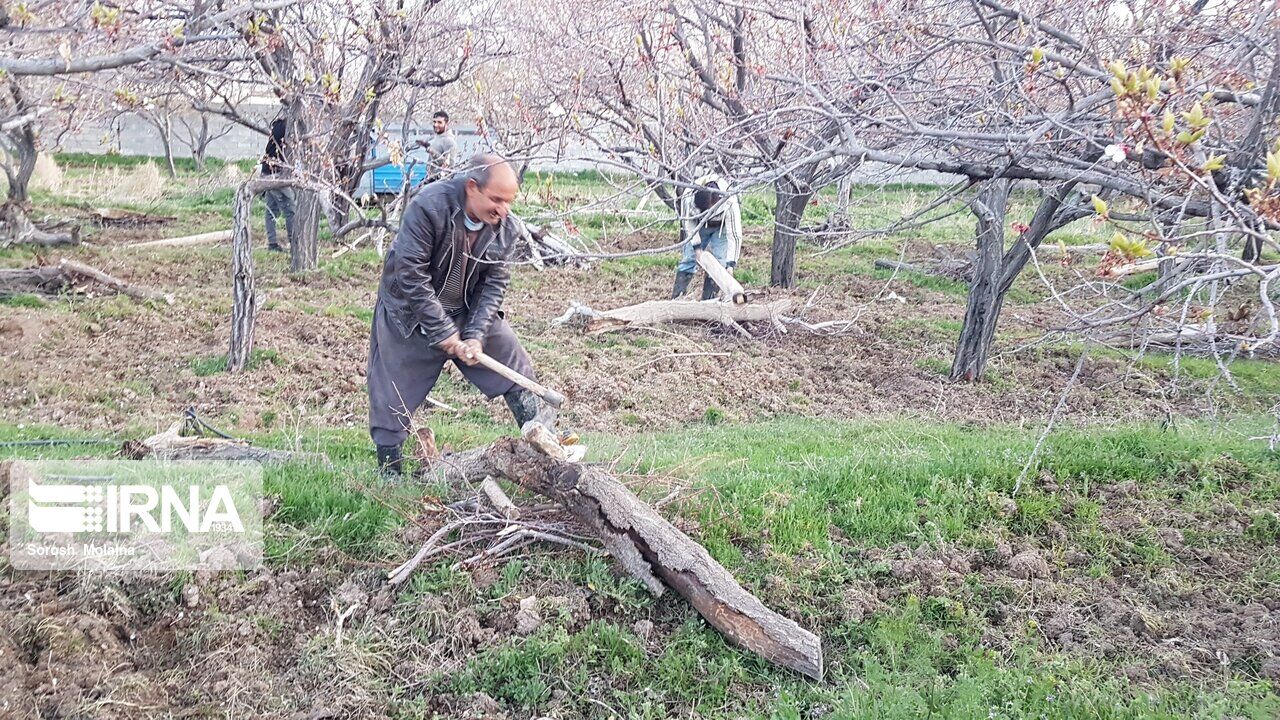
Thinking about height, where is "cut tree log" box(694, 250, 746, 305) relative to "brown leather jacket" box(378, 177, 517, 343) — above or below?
below

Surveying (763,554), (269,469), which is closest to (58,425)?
(269,469)

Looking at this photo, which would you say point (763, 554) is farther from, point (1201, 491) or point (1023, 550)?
point (1201, 491)

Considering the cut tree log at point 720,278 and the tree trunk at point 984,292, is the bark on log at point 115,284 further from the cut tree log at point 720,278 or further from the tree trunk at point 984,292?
the tree trunk at point 984,292

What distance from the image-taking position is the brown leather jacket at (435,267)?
4.85 m

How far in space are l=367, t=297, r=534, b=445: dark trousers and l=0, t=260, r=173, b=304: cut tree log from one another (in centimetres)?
651

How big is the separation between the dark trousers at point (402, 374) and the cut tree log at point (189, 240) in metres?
9.90

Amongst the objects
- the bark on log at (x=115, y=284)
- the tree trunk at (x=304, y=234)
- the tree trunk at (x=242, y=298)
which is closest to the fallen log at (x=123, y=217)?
the tree trunk at (x=304, y=234)

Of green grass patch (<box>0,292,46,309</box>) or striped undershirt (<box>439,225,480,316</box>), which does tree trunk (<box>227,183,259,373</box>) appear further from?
striped undershirt (<box>439,225,480,316</box>)

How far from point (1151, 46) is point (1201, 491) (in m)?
2.51

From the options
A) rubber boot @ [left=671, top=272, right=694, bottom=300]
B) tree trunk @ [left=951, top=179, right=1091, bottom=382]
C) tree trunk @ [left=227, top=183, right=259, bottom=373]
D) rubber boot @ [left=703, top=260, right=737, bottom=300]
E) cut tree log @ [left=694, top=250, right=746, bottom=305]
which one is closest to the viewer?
tree trunk @ [left=227, top=183, right=259, bottom=373]

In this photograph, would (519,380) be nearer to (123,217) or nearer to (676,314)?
(676,314)

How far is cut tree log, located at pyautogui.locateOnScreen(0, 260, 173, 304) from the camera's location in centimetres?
1027

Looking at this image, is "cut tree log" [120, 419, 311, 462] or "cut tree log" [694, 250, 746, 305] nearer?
"cut tree log" [120, 419, 311, 462]

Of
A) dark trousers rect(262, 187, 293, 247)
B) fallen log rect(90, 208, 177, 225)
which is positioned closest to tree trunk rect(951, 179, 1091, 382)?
dark trousers rect(262, 187, 293, 247)
